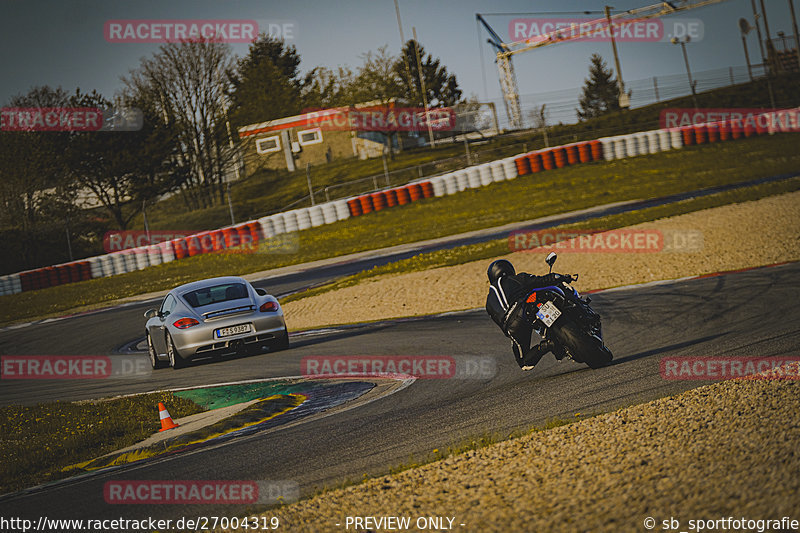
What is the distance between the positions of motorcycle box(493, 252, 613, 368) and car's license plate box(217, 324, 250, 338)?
5202 millimetres

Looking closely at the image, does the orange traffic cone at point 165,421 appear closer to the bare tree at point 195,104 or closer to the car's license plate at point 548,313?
the car's license plate at point 548,313

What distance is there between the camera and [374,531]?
404 cm

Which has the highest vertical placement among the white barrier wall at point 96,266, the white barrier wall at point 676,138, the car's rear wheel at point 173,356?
the white barrier wall at point 676,138

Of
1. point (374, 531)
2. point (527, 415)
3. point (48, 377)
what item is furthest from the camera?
point (48, 377)

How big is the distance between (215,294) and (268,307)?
82cm

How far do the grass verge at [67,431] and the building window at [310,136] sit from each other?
47426mm

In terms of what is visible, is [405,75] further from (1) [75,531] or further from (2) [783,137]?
(1) [75,531]

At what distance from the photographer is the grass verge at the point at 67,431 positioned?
6.77 m

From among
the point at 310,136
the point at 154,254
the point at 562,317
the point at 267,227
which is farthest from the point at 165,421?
the point at 310,136

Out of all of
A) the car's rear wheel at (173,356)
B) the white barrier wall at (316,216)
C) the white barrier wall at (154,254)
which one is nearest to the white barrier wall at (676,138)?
the white barrier wall at (316,216)

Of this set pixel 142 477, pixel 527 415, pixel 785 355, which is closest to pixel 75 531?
pixel 142 477

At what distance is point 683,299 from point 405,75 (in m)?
52.7

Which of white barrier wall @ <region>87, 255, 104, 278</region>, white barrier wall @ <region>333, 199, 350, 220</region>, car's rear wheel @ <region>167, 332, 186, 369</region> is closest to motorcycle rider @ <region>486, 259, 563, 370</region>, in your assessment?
car's rear wheel @ <region>167, 332, 186, 369</region>

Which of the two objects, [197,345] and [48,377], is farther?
[48,377]
